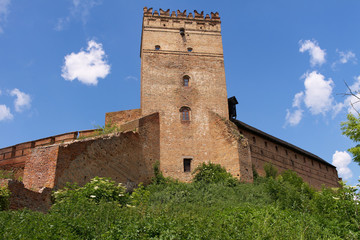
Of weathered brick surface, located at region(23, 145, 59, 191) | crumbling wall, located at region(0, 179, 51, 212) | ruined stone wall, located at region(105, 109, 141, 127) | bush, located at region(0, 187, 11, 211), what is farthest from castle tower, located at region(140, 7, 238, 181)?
bush, located at region(0, 187, 11, 211)

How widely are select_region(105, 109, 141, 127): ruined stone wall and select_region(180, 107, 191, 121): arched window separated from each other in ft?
8.58

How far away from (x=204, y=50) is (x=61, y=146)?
13283 mm

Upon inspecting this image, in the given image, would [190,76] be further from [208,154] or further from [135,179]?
[135,179]

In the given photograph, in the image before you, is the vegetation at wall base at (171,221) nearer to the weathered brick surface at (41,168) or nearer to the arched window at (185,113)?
the weathered brick surface at (41,168)

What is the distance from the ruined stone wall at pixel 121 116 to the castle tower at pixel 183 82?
0.79 meters

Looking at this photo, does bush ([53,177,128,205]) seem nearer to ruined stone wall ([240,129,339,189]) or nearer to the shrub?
the shrub

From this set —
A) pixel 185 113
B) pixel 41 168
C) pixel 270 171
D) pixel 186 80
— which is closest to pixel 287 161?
pixel 270 171

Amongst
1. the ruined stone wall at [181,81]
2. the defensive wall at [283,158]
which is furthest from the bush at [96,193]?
the defensive wall at [283,158]

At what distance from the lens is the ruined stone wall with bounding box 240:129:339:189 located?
2548 cm

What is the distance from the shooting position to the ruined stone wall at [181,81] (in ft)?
69.4

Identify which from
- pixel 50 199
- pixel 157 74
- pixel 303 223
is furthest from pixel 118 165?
pixel 303 223

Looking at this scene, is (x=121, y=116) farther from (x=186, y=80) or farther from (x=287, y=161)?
(x=287, y=161)

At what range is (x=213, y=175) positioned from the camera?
64.2 ft

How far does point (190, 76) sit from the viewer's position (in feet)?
76.6
